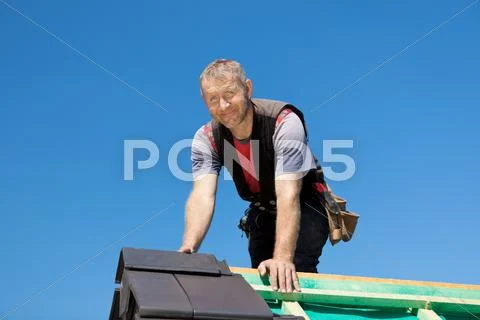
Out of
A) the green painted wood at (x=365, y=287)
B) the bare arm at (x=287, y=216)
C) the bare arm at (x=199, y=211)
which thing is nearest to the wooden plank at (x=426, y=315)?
the green painted wood at (x=365, y=287)

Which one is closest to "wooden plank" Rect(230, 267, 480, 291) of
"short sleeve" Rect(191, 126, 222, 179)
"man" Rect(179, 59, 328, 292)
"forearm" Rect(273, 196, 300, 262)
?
"forearm" Rect(273, 196, 300, 262)

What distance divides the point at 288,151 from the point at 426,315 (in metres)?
1.53

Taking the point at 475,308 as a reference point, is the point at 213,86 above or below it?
above

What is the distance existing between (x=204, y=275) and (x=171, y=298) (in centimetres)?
41

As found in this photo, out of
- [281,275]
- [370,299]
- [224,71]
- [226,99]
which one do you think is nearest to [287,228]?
[281,275]

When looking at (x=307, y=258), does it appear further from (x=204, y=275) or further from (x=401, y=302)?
(x=204, y=275)

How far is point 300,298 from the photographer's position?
3369 millimetres

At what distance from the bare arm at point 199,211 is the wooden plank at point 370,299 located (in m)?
0.98

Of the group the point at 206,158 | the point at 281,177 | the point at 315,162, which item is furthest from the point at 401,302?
the point at 206,158

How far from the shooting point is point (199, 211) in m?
4.52

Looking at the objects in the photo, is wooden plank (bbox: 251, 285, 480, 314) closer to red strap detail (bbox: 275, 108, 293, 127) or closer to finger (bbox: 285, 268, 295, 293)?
finger (bbox: 285, 268, 295, 293)

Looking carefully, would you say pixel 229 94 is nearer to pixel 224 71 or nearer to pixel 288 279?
pixel 224 71

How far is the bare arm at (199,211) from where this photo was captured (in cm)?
427

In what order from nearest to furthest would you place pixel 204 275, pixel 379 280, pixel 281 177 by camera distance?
pixel 204 275, pixel 379 280, pixel 281 177
